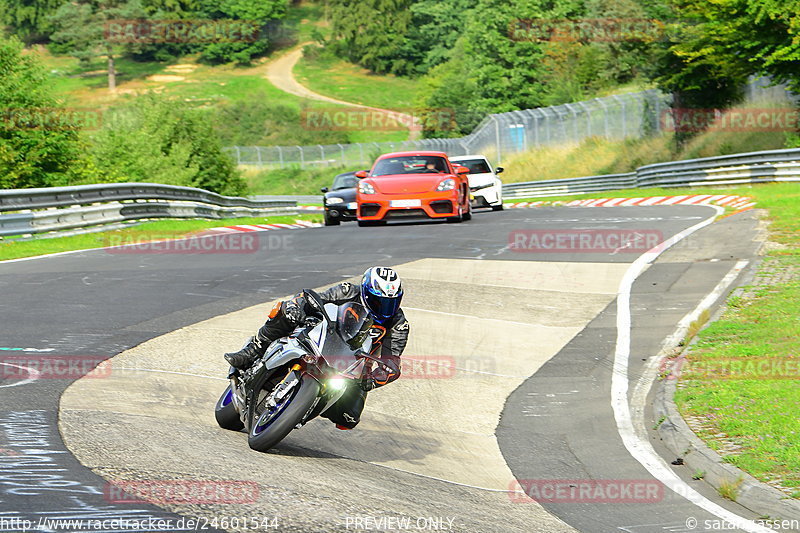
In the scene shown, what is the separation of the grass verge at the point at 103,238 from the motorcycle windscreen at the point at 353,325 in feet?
40.4

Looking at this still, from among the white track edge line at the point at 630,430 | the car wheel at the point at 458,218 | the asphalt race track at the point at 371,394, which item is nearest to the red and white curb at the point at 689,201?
the asphalt race track at the point at 371,394

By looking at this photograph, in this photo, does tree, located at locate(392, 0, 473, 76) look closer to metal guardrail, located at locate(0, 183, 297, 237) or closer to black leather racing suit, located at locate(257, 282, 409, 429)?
metal guardrail, located at locate(0, 183, 297, 237)

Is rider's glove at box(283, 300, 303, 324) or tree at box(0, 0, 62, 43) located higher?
tree at box(0, 0, 62, 43)

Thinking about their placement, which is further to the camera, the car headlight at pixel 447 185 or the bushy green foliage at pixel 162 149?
the bushy green foliage at pixel 162 149

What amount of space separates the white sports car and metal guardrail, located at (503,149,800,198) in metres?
8.21

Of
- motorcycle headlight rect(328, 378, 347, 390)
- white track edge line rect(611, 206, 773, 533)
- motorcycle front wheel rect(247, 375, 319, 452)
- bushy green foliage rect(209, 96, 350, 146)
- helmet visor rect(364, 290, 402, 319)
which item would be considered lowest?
bushy green foliage rect(209, 96, 350, 146)

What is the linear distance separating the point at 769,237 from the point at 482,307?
639 centimetres

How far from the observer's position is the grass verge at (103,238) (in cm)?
1856

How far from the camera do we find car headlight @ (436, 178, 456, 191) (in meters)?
22.0

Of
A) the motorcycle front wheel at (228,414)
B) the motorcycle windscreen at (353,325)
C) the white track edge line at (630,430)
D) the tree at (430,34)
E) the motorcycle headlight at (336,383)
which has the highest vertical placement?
the tree at (430,34)

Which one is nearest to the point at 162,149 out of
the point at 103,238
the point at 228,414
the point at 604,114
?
the point at 604,114

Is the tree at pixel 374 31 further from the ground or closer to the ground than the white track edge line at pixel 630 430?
further from the ground

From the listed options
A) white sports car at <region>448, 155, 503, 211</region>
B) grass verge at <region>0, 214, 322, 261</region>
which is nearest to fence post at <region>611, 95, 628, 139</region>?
white sports car at <region>448, 155, 503, 211</region>

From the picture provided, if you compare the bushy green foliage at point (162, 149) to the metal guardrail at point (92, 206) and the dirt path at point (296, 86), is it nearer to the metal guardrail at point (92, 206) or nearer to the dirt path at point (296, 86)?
the metal guardrail at point (92, 206)
